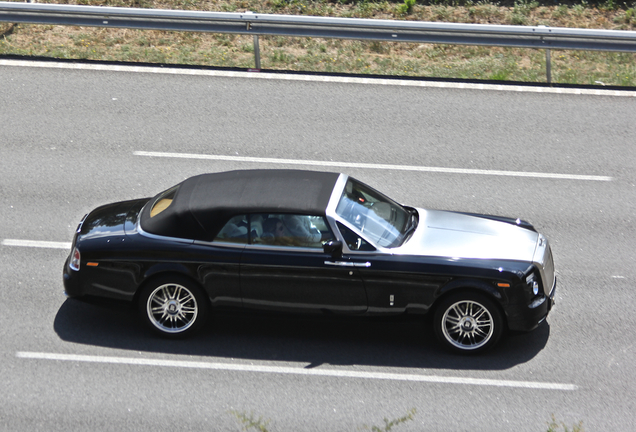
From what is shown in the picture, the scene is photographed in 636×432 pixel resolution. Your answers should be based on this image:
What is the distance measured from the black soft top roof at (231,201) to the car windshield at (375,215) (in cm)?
22

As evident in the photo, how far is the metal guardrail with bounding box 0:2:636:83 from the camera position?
548 inches

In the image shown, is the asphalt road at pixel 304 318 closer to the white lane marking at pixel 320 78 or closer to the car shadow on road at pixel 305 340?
the car shadow on road at pixel 305 340

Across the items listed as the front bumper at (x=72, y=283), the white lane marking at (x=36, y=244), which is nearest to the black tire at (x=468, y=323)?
the front bumper at (x=72, y=283)

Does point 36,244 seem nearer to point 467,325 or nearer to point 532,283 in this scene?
point 467,325

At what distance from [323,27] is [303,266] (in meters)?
7.75

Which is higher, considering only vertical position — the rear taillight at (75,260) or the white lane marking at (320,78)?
the white lane marking at (320,78)

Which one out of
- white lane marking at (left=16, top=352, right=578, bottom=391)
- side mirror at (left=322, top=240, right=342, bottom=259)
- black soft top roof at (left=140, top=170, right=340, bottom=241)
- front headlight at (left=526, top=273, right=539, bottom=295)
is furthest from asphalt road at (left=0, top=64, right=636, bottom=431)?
black soft top roof at (left=140, top=170, right=340, bottom=241)

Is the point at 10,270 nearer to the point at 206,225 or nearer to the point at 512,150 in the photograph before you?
the point at 206,225

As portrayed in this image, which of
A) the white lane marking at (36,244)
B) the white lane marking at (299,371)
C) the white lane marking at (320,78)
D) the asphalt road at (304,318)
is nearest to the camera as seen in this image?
the asphalt road at (304,318)

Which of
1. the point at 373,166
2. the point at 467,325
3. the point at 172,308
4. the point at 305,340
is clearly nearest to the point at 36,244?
the point at 172,308

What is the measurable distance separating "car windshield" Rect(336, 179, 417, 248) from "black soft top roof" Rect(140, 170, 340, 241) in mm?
222

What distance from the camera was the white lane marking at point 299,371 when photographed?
7.30m

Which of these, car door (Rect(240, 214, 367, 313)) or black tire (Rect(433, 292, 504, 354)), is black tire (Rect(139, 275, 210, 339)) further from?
black tire (Rect(433, 292, 504, 354))

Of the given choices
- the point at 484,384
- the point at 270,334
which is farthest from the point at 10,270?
the point at 484,384
